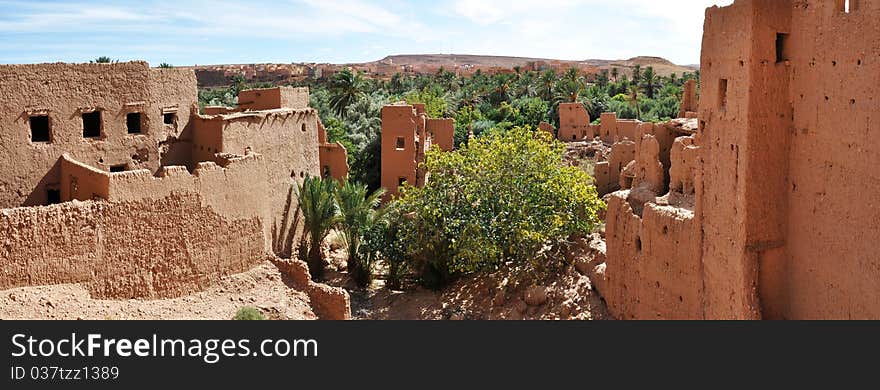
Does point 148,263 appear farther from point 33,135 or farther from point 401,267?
point 401,267

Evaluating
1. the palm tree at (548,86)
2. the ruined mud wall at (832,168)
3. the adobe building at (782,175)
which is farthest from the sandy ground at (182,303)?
the palm tree at (548,86)

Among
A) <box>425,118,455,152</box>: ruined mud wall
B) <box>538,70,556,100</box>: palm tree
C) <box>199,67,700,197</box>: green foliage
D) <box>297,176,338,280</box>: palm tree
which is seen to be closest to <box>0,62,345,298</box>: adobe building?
<box>297,176,338,280</box>: palm tree

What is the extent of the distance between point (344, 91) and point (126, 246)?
2688cm

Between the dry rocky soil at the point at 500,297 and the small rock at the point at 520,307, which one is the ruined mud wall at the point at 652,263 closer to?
the dry rocky soil at the point at 500,297

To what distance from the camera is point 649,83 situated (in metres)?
67.9

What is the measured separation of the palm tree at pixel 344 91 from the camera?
130 feet

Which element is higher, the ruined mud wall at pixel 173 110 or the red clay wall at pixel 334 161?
the ruined mud wall at pixel 173 110

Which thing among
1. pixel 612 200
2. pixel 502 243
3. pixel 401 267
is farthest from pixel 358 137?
pixel 612 200

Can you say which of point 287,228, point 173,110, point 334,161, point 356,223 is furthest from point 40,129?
point 334,161

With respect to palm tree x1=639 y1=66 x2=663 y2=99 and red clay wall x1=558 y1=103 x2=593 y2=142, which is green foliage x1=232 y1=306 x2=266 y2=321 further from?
palm tree x1=639 y1=66 x2=663 y2=99

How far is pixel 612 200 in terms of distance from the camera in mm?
16328

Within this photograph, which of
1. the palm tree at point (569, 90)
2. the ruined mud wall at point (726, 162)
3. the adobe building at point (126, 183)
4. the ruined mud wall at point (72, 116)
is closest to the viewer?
the ruined mud wall at point (726, 162)

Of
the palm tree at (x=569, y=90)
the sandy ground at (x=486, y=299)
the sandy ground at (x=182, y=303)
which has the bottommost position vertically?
the sandy ground at (x=486, y=299)

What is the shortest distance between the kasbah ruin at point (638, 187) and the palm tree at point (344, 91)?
19546mm
